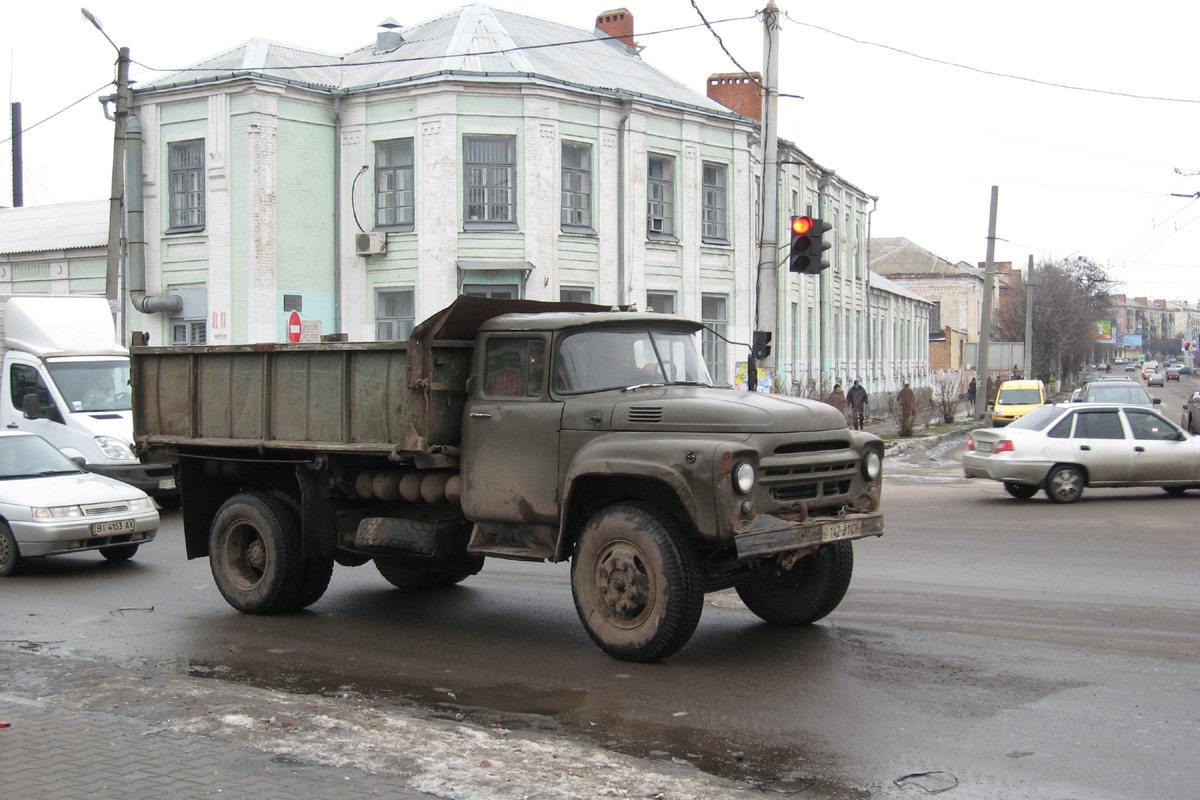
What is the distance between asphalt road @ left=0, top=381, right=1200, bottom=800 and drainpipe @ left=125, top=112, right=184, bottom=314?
15.6 meters

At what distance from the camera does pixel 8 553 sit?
11320 mm

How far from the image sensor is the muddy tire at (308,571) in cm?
927

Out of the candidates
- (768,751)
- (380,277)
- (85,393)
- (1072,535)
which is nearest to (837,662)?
(768,751)

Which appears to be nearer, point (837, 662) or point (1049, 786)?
point (1049, 786)

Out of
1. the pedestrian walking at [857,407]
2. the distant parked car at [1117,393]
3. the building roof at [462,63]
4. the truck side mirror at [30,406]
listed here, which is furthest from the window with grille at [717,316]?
the truck side mirror at [30,406]

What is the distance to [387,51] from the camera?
95.8 feet

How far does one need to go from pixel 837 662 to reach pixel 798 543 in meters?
0.90

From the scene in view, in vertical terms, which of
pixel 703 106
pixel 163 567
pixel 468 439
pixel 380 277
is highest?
pixel 703 106

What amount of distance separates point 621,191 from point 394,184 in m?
5.48

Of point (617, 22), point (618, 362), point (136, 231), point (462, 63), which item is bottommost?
point (618, 362)

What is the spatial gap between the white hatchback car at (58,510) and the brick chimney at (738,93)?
2580 centimetres

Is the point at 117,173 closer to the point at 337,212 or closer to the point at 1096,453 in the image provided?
the point at 337,212

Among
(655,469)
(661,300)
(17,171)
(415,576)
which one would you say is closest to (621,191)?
(661,300)

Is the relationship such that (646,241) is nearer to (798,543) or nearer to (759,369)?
(759,369)
